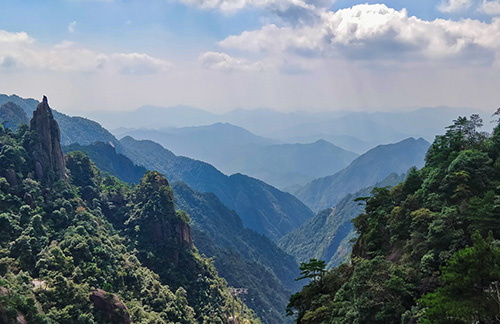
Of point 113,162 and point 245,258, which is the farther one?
point 113,162

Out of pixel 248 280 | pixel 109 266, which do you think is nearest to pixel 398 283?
pixel 109 266

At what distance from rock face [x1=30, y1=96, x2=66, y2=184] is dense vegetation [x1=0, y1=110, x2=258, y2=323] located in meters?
0.83

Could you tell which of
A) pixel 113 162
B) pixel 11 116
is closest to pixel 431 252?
pixel 11 116

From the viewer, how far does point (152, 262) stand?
6988 cm

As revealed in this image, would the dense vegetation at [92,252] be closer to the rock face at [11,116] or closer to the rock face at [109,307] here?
the rock face at [109,307]

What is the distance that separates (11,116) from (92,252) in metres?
99.1

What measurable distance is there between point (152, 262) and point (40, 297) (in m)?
28.9

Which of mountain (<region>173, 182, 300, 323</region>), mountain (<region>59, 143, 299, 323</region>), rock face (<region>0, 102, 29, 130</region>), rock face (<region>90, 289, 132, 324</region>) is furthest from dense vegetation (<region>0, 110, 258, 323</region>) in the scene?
rock face (<region>0, 102, 29, 130</region>)

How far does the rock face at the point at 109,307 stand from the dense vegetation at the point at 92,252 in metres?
0.11

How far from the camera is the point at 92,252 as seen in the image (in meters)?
54.3

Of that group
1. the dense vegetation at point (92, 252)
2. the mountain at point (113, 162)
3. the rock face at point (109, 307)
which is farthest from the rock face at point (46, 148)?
the mountain at point (113, 162)

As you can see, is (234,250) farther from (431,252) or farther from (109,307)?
(431,252)

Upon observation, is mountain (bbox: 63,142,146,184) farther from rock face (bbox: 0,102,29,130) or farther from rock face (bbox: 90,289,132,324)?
rock face (bbox: 90,289,132,324)

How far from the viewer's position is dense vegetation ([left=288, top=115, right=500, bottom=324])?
17.2 meters
